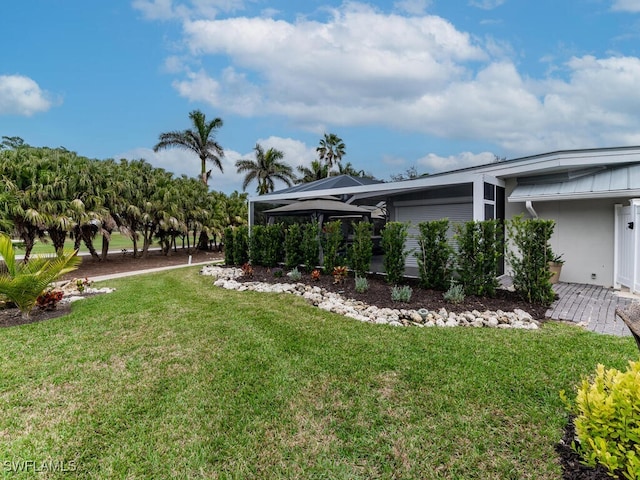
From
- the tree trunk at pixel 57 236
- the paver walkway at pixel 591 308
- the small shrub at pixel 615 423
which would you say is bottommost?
the paver walkway at pixel 591 308

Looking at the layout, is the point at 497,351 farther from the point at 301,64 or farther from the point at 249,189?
the point at 249,189

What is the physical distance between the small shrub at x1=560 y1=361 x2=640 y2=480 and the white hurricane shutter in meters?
8.50

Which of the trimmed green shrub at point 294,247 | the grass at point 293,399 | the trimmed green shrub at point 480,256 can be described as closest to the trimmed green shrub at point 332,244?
the trimmed green shrub at point 294,247

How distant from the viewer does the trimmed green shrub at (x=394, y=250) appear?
8125mm

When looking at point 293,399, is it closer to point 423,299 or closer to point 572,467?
point 572,467

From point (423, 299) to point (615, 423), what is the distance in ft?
16.9

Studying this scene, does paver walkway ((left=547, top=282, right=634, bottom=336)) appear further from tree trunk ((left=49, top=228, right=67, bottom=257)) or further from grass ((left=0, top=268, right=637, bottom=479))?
tree trunk ((left=49, top=228, right=67, bottom=257))

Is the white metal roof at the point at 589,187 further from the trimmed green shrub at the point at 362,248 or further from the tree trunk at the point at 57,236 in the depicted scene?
the tree trunk at the point at 57,236

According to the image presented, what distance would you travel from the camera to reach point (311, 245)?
34.2 ft

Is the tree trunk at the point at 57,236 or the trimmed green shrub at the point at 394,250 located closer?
the trimmed green shrub at the point at 394,250

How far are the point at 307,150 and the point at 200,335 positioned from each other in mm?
33628

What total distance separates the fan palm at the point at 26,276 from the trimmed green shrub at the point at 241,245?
6.33m

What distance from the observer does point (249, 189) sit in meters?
32.3

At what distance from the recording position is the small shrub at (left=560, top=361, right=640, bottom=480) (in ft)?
5.59
